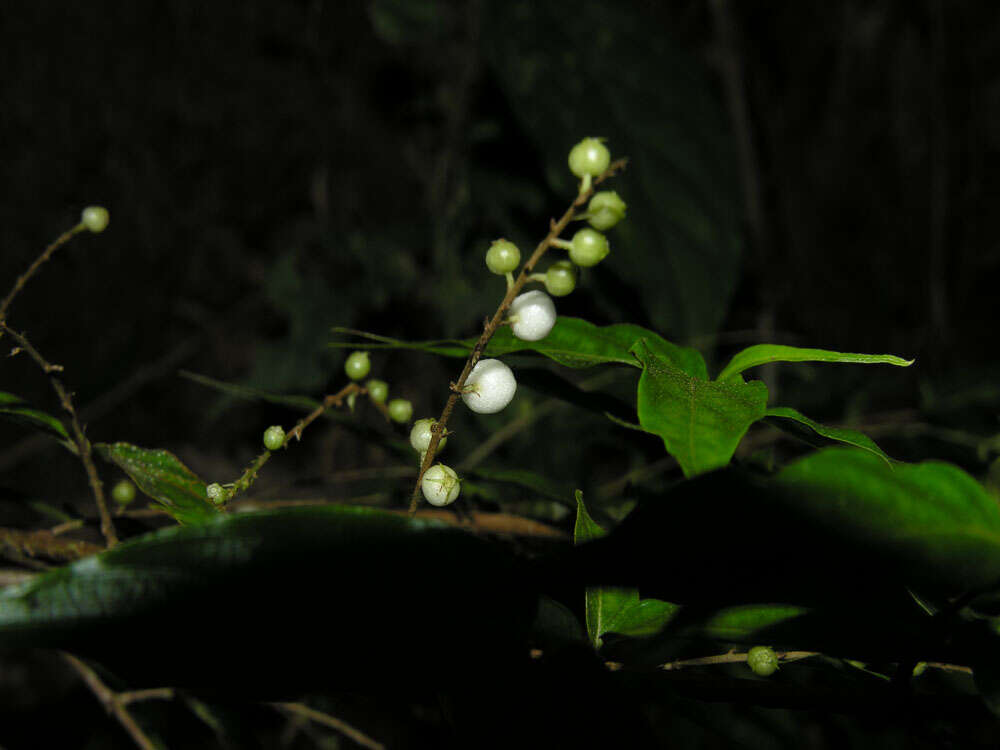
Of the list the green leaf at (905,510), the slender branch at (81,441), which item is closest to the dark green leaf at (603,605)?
the green leaf at (905,510)

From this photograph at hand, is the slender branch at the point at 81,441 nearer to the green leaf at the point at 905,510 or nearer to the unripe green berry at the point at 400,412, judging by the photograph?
the unripe green berry at the point at 400,412

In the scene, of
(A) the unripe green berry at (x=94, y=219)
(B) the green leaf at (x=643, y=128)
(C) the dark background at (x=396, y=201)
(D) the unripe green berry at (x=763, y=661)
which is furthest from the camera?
(C) the dark background at (x=396, y=201)

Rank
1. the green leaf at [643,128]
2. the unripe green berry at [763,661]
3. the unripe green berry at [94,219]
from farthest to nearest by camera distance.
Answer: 1. the green leaf at [643,128]
2. the unripe green berry at [94,219]
3. the unripe green berry at [763,661]

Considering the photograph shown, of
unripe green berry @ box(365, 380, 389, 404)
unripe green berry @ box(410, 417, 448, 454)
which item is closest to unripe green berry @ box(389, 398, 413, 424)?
unripe green berry @ box(365, 380, 389, 404)

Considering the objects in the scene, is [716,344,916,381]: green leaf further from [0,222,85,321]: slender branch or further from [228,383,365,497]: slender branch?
[0,222,85,321]: slender branch

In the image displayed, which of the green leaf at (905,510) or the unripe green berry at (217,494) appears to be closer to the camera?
the green leaf at (905,510)

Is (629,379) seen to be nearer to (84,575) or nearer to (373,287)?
(84,575)

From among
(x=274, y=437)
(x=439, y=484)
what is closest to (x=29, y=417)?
(x=274, y=437)

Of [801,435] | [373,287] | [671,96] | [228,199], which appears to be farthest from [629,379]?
[228,199]
